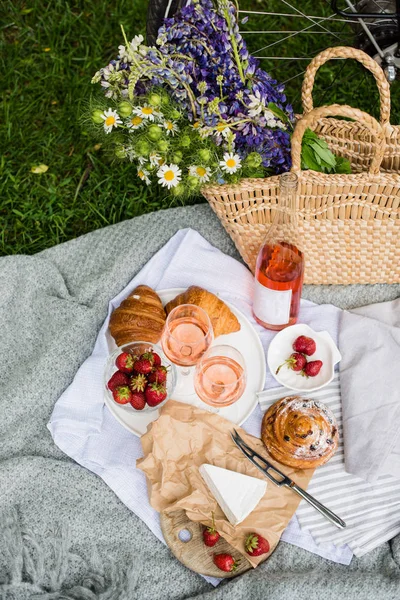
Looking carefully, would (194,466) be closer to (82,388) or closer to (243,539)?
(243,539)

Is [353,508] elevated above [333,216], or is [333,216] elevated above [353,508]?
[333,216]

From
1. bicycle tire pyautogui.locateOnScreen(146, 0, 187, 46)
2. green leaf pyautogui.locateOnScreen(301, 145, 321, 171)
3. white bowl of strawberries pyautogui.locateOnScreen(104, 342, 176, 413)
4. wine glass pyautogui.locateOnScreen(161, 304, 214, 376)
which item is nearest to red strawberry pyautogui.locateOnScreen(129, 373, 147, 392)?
white bowl of strawberries pyautogui.locateOnScreen(104, 342, 176, 413)

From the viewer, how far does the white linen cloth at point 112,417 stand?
1641 mm

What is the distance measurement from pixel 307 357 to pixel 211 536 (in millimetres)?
564

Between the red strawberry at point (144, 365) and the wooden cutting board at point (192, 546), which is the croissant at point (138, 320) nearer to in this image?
the red strawberry at point (144, 365)

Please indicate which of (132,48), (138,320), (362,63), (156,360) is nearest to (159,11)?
(132,48)

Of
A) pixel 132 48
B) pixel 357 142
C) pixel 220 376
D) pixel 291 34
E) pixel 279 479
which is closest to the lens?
pixel 132 48

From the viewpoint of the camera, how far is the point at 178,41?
61.7 inches

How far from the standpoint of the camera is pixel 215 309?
1737 millimetres

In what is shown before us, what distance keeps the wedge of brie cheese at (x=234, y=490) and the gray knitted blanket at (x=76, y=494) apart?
174 mm

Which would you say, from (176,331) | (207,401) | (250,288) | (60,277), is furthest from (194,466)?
(60,277)

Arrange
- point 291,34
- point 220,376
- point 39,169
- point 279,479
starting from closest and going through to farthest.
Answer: point 279,479 < point 220,376 < point 39,169 < point 291,34

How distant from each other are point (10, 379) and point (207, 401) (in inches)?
23.8

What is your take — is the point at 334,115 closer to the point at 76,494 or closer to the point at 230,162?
the point at 230,162
